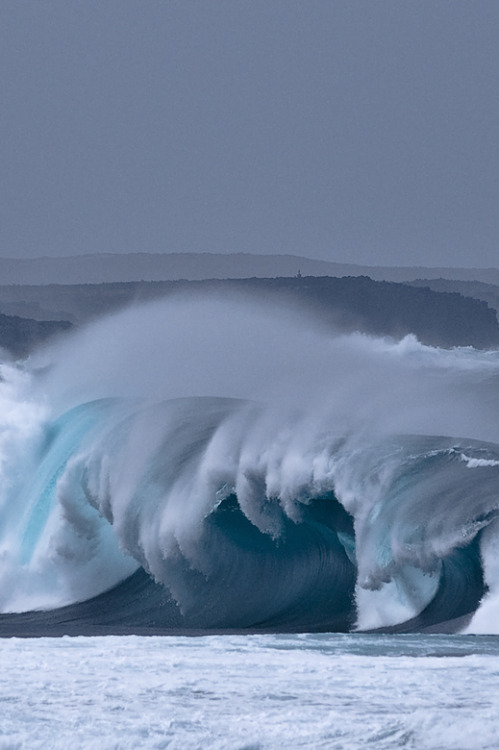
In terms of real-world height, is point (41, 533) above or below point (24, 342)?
below

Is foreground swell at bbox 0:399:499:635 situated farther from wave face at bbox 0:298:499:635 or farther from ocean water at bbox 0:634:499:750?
ocean water at bbox 0:634:499:750

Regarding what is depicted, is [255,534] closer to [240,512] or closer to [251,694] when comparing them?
[240,512]

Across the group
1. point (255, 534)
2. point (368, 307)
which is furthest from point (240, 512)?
point (368, 307)

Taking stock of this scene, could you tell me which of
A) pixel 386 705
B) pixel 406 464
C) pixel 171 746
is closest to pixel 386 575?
pixel 406 464

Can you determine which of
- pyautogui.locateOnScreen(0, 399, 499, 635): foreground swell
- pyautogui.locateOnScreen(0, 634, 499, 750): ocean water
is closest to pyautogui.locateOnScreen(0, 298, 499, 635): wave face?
pyautogui.locateOnScreen(0, 399, 499, 635): foreground swell

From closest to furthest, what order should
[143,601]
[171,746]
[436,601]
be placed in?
[171,746]
[436,601]
[143,601]

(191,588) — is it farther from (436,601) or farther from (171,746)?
(171,746)
